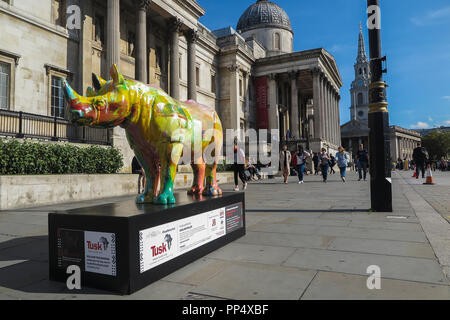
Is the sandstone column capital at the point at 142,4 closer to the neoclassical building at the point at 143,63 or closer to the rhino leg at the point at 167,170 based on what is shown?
the neoclassical building at the point at 143,63

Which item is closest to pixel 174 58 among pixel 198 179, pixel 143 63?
pixel 143 63

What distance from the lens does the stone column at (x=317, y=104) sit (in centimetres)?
3816

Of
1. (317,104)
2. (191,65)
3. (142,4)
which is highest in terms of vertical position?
(142,4)

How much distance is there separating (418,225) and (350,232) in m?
1.40

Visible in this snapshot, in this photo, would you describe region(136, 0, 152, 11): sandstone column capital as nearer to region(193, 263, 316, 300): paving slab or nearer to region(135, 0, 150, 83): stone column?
region(135, 0, 150, 83): stone column

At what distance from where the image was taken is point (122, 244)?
2617 millimetres

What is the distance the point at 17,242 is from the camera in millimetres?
4508

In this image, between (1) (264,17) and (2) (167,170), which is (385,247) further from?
(1) (264,17)

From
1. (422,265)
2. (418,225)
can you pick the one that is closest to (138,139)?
(422,265)

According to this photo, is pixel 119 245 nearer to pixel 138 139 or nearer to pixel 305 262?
pixel 138 139

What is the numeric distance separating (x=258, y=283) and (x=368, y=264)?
1.29m

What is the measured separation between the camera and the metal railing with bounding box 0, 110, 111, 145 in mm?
12430

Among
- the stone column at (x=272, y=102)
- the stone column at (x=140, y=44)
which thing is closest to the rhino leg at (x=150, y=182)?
the stone column at (x=140, y=44)

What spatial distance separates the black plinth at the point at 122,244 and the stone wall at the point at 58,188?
264 inches
